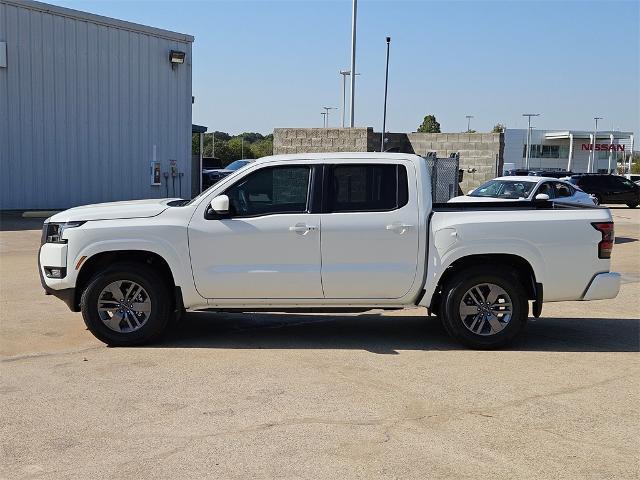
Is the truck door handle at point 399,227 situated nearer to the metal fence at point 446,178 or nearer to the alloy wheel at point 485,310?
the alloy wheel at point 485,310

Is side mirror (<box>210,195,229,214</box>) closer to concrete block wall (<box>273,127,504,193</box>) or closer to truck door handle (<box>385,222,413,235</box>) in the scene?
truck door handle (<box>385,222,413,235</box>)

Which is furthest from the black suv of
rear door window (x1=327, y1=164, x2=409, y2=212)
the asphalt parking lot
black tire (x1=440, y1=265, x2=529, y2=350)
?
rear door window (x1=327, y1=164, x2=409, y2=212)

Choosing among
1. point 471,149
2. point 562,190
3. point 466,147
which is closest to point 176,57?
point 466,147

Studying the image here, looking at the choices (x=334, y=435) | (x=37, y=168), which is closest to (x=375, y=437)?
(x=334, y=435)

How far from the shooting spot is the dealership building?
97125 millimetres

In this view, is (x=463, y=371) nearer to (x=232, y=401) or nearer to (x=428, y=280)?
(x=428, y=280)

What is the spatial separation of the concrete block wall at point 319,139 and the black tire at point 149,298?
15.8 meters

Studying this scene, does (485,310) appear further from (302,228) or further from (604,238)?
(302,228)

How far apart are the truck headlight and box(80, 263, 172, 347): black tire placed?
0.51 metres

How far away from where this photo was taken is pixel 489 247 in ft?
23.9

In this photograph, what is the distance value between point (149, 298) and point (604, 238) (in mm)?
4399

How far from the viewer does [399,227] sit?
7285 mm

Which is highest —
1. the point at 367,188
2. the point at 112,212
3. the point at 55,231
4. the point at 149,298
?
the point at 367,188

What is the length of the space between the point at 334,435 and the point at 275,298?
249cm
